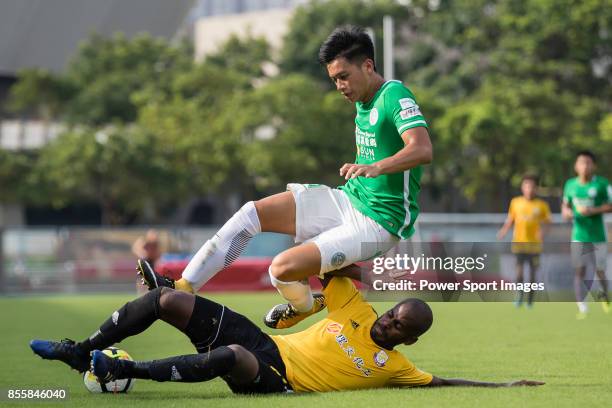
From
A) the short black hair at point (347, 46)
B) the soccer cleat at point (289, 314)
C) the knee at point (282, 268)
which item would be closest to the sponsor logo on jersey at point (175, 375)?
the knee at point (282, 268)

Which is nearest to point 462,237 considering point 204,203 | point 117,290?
point 117,290

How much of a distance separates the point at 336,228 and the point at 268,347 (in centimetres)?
104

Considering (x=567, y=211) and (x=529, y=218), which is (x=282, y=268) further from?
(x=529, y=218)

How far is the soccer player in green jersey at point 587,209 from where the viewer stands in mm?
15422

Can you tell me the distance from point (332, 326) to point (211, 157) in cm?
3822

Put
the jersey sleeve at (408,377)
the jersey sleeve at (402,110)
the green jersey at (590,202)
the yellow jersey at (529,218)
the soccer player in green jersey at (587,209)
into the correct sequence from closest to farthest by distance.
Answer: the jersey sleeve at (408,377), the jersey sleeve at (402,110), the soccer player in green jersey at (587,209), the green jersey at (590,202), the yellow jersey at (529,218)

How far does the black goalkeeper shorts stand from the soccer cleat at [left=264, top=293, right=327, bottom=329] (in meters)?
0.67

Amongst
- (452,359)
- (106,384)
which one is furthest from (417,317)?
(452,359)

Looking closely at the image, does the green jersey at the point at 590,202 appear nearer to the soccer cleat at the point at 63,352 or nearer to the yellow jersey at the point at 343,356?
the yellow jersey at the point at 343,356

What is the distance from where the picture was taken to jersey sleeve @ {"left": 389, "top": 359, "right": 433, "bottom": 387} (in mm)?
7461

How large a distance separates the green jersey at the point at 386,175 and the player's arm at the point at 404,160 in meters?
0.22

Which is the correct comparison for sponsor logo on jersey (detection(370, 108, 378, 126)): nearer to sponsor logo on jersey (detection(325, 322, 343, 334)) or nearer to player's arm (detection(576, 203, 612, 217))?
sponsor logo on jersey (detection(325, 322, 343, 334))

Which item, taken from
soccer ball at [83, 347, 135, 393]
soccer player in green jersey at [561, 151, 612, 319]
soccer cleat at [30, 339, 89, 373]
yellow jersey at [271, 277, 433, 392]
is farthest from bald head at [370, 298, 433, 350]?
soccer player in green jersey at [561, 151, 612, 319]

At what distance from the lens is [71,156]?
151 feet
